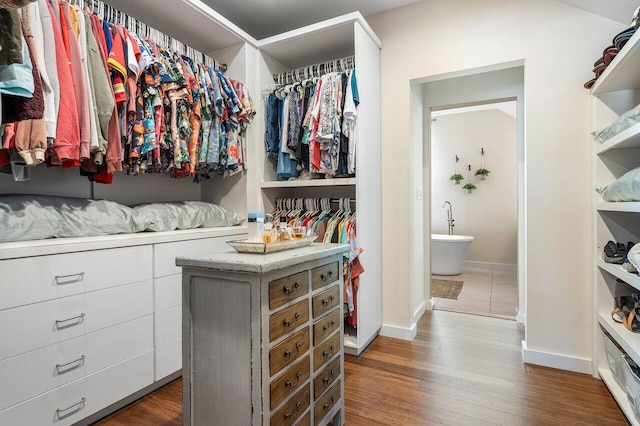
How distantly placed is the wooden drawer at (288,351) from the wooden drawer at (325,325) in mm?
69

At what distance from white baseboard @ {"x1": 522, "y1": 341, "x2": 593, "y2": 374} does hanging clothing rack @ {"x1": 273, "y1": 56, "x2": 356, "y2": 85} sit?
92.4 inches

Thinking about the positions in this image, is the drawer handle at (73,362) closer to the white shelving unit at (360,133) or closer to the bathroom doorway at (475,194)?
the white shelving unit at (360,133)

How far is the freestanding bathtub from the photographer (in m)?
5.04

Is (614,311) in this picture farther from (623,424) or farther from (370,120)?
(370,120)

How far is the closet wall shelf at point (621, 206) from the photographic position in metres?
1.51

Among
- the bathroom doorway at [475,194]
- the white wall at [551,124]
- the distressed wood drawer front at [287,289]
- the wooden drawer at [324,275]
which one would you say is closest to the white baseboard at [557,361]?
the white wall at [551,124]

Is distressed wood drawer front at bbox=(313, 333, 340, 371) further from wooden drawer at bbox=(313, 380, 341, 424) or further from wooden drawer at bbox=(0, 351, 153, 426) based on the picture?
wooden drawer at bbox=(0, 351, 153, 426)

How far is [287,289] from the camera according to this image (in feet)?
4.03

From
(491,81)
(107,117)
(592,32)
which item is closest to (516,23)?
(592,32)

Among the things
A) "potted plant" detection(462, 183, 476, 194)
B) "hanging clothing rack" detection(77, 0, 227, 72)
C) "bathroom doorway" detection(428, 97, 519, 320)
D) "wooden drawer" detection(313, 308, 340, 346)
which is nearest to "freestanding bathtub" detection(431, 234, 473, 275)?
"bathroom doorway" detection(428, 97, 519, 320)

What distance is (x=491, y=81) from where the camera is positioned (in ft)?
9.39

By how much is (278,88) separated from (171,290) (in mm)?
1671

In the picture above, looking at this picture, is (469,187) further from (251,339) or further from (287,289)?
(251,339)

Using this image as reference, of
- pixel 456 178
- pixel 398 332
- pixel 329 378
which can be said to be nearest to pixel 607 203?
pixel 398 332
